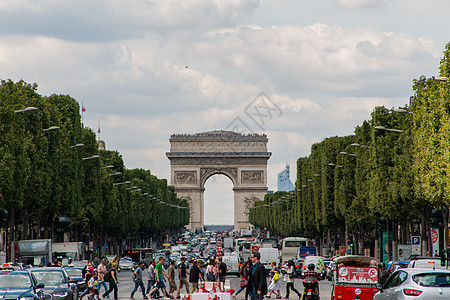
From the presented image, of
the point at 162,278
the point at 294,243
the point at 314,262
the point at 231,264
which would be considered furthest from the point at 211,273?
the point at 294,243

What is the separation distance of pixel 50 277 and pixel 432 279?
1567 cm

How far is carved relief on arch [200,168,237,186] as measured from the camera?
19075 cm

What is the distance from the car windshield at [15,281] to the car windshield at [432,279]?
12047mm

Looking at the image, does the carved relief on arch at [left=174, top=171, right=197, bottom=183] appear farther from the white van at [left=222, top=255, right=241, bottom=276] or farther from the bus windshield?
the white van at [left=222, top=255, right=241, bottom=276]

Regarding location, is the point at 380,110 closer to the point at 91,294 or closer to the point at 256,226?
the point at 91,294

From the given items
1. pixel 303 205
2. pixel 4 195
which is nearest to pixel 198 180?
pixel 303 205

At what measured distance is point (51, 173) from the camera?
57531mm

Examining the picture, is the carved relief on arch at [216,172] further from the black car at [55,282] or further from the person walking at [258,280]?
the person walking at [258,280]

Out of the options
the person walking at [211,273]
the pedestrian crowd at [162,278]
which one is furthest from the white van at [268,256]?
the person walking at [211,273]

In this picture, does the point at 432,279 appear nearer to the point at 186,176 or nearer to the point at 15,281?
the point at 15,281

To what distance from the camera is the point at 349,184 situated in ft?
247

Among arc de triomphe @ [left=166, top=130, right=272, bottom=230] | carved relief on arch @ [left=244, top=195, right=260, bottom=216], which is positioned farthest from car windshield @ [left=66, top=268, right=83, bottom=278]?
carved relief on arch @ [left=244, top=195, right=260, bottom=216]

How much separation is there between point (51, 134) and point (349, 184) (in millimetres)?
27407

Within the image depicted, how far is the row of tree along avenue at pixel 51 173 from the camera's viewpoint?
47438 mm
